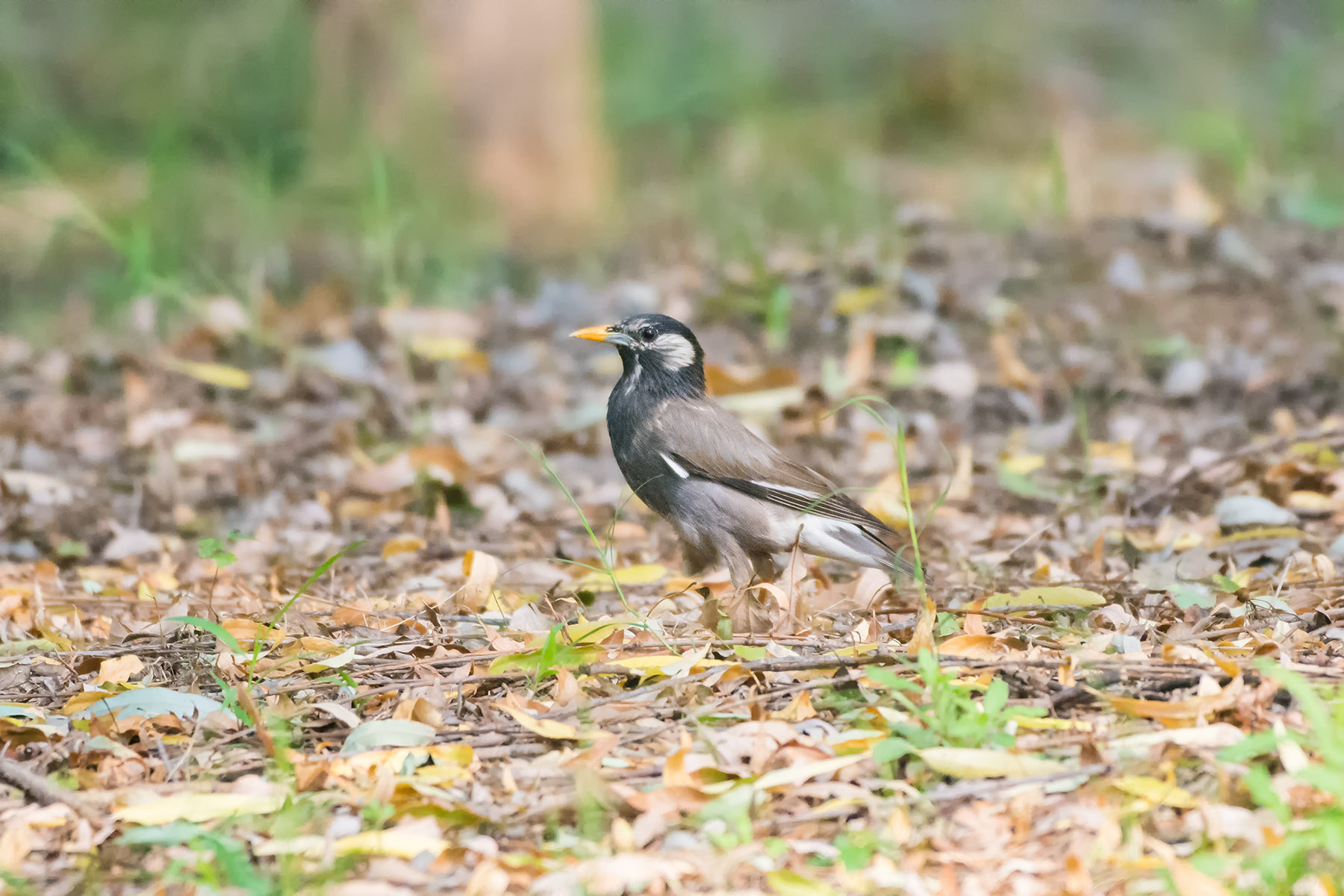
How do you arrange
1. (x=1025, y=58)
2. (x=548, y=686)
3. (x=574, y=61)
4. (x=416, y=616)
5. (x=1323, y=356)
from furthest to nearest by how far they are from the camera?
(x=1025, y=58)
(x=574, y=61)
(x=1323, y=356)
(x=416, y=616)
(x=548, y=686)

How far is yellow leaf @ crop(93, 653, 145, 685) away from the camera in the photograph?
3.76 meters

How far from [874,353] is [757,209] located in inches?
101

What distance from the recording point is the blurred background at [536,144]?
924 cm

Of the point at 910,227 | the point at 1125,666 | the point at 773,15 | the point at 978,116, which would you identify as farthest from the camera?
the point at 773,15

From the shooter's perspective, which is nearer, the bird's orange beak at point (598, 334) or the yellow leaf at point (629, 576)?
the yellow leaf at point (629, 576)

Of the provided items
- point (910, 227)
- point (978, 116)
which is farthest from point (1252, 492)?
point (978, 116)

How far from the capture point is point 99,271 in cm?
959

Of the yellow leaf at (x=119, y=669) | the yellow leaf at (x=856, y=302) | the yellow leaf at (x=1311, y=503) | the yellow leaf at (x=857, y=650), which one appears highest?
the yellow leaf at (x=856, y=302)

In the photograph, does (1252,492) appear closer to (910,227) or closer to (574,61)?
(910,227)

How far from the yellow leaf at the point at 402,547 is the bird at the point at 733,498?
99cm

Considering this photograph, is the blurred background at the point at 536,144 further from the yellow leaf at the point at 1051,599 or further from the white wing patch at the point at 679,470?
the yellow leaf at the point at 1051,599

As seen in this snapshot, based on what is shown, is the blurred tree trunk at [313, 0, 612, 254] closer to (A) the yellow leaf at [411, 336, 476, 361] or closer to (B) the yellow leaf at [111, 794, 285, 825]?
→ (A) the yellow leaf at [411, 336, 476, 361]

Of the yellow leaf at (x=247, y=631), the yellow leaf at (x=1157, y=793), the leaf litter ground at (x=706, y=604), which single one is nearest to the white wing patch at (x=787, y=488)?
the leaf litter ground at (x=706, y=604)

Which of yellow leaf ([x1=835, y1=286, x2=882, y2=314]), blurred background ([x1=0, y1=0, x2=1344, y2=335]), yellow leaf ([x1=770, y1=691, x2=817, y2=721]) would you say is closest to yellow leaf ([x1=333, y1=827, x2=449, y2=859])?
yellow leaf ([x1=770, y1=691, x2=817, y2=721])
